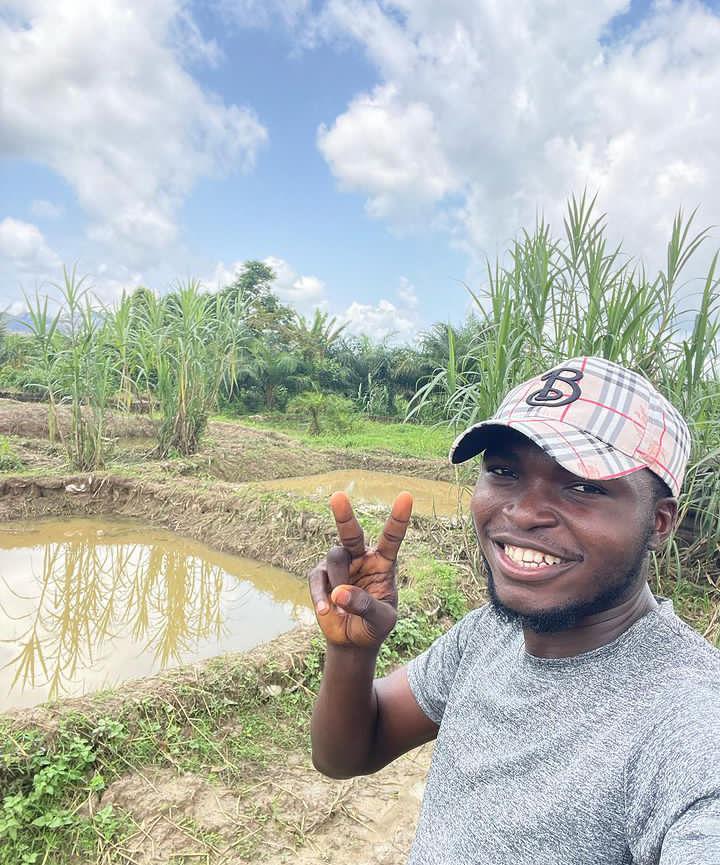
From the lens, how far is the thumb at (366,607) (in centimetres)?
93

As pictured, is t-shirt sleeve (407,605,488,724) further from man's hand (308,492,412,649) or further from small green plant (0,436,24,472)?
small green plant (0,436,24,472)

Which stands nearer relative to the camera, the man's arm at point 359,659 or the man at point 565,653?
the man at point 565,653

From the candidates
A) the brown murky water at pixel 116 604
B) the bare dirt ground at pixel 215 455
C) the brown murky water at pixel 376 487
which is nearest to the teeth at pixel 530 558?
the brown murky water at pixel 116 604

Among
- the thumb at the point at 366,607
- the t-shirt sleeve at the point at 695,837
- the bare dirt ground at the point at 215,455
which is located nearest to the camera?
the t-shirt sleeve at the point at 695,837

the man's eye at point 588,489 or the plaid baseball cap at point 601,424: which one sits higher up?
the plaid baseball cap at point 601,424

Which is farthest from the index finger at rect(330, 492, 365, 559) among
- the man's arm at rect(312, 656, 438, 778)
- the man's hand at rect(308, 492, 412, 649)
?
the man's arm at rect(312, 656, 438, 778)

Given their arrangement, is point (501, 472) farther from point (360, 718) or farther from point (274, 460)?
point (274, 460)

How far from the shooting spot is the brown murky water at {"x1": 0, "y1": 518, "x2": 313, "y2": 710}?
10.6ft

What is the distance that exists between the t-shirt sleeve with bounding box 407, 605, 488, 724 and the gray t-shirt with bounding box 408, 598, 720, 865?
0.34 ft

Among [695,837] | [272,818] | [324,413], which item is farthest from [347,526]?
[324,413]

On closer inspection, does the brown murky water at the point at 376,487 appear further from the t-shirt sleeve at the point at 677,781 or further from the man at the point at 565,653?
the t-shirt sleeve at the point at 677,781

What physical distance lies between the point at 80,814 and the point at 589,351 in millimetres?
2794

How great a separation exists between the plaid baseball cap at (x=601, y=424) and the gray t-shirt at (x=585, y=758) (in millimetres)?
206

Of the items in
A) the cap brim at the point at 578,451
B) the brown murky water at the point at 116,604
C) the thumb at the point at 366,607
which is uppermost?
the cap brim at the point at 578,451
